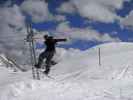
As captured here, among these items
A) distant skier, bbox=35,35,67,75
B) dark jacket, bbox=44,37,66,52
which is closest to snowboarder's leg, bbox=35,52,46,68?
distant skier, bbox=35,35,67,75

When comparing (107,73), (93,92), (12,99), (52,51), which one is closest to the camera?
(12,99)

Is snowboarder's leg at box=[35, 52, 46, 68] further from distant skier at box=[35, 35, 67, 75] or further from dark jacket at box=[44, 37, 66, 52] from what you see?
dark jacket at box=[44, 37, 66, 52]

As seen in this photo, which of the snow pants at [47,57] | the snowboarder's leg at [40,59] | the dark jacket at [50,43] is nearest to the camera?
the dark jacket at [50,43]

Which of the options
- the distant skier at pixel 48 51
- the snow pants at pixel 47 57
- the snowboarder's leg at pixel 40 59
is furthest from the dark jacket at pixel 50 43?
the snowboarder's leg at pixel 40 59

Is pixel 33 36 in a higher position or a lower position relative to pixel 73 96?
higher

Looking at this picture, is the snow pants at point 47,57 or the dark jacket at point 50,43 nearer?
the dark jacket at point 50,43

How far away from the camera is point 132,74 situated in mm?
22062

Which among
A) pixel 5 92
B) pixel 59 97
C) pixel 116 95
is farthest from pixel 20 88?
pixel 116 95

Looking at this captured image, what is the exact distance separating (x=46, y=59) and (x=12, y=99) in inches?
245

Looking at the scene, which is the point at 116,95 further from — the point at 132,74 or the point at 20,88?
the point at 132,74

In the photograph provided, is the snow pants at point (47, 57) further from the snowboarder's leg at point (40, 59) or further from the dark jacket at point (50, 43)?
the dark jacket at point (50, 43)

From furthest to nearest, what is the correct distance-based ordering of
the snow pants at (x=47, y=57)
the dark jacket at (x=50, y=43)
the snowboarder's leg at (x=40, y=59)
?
the snowboarder's leg at (x=40, y=59) → the snow pants at (x=47, y=57) → the dark jacket at (x=50, y=43)

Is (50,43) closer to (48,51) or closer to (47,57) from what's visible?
(48,51)

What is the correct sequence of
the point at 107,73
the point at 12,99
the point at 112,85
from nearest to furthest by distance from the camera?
1. the point at 12,99
2. the point at 112,85
3. the point at 107,73
